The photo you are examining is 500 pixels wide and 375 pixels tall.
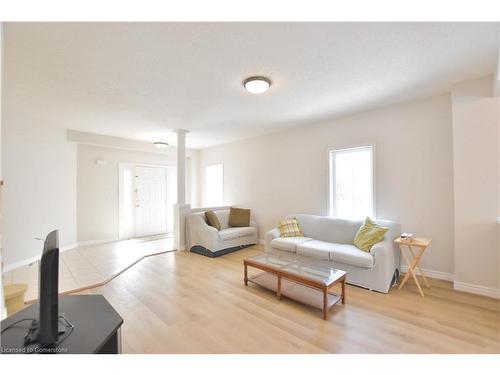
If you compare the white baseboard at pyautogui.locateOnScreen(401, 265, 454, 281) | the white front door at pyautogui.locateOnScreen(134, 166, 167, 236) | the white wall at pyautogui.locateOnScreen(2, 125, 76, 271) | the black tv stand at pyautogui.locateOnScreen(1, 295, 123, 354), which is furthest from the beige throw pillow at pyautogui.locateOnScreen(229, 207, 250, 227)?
the black tv stand at pyautogui.locateOnScreen(1, 295, 123, 354)

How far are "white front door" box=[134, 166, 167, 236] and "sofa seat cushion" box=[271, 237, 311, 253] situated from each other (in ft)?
13.1

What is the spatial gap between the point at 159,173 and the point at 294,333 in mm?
5630

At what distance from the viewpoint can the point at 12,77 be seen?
245cm

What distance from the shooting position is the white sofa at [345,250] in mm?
2783

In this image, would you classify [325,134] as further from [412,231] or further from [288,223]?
[412,231]

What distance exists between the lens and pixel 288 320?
7.14ft

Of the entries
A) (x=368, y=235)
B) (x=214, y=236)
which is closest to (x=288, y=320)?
(x=368, y=235)

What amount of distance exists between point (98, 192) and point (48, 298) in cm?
510

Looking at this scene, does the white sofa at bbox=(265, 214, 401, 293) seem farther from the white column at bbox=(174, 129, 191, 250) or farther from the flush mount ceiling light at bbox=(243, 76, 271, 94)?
the flush mount ceiling light at bbox=(243, 76, 271, 94)

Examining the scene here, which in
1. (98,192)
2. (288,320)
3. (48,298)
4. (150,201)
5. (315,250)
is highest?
(98,192)

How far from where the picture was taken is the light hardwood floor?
1.80m

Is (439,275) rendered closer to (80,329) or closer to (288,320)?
A: (288,320)

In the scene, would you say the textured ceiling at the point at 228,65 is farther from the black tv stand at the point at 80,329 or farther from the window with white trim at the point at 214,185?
the window with white trim at the point at 214,185
